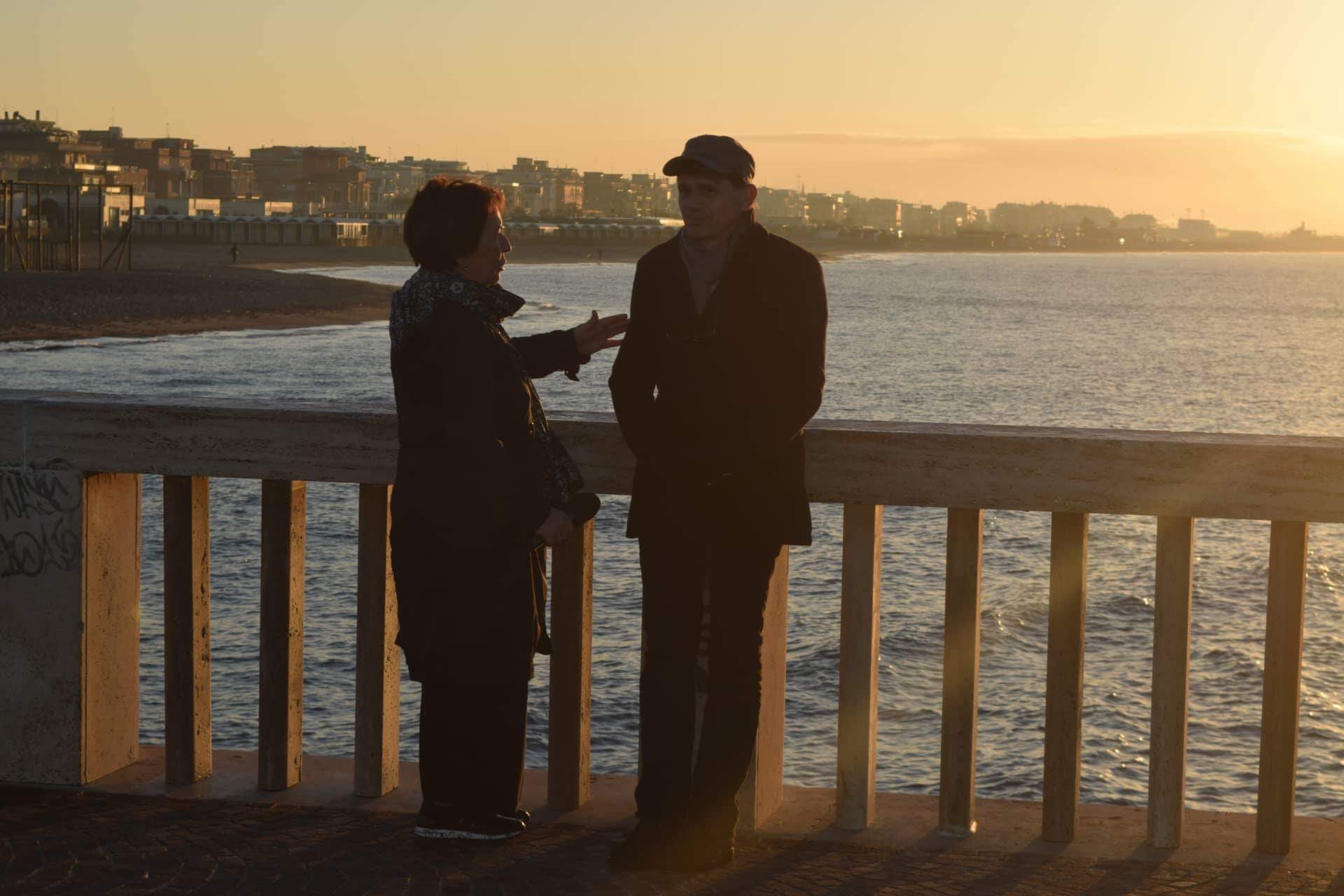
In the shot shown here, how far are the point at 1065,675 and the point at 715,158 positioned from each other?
62.5 inches

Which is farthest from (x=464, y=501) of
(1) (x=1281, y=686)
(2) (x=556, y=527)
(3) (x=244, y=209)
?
(3) (x=244, y=209)

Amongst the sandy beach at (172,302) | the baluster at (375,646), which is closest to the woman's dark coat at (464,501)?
the baluster at (375,646)

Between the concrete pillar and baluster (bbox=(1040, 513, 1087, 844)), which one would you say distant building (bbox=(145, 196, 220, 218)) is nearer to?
the concrete pillar

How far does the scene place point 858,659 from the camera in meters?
4.42

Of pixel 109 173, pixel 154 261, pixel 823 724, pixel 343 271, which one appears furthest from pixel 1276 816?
pixel 109 173

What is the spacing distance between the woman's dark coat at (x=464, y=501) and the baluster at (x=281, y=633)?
1.63 ft

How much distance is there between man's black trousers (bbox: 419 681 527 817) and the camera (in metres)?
4.38

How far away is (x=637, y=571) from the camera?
17781 mm

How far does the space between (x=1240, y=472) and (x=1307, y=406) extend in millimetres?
44929

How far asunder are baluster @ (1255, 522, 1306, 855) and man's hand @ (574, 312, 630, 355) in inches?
68.4

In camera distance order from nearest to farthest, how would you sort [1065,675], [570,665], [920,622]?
[1065,675]
[570,665]
[920,622]

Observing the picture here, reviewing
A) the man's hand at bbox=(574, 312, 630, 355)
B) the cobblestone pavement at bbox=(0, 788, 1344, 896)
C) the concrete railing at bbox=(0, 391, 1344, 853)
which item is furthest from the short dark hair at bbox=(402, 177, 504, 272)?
the cobblestone pavement at bbox=(0, 788, 1344, 896)

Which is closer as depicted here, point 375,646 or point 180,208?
point 375,646

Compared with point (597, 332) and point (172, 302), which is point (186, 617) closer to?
point (597, 332)
